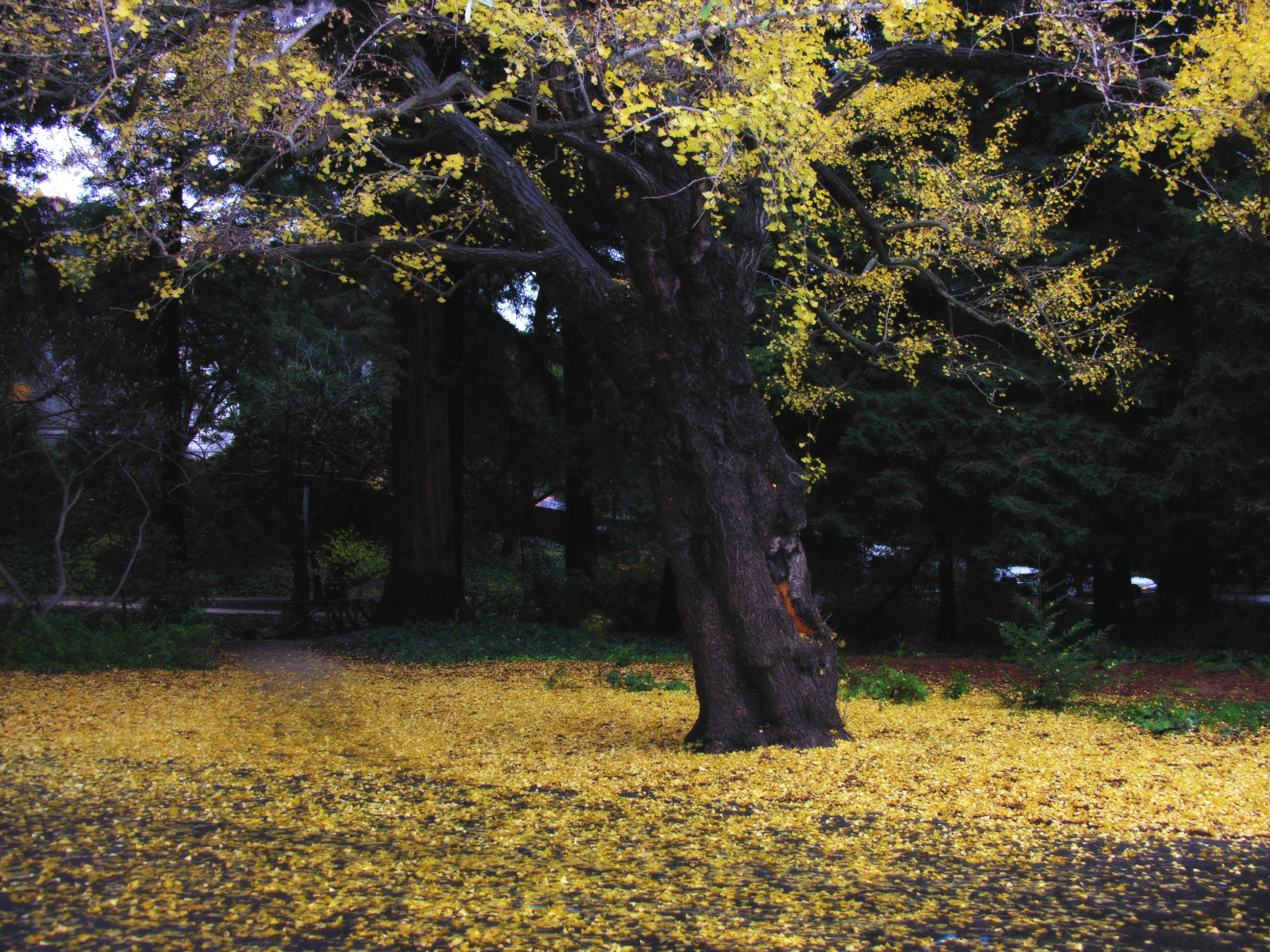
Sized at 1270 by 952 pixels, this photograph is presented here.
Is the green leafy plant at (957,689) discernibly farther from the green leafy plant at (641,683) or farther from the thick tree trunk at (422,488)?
the thick tree trunk at (422,488)

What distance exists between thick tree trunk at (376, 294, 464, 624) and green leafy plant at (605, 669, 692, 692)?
519 centimetres

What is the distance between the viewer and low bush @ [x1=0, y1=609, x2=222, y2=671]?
8781mm

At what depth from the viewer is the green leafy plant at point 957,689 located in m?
7.61

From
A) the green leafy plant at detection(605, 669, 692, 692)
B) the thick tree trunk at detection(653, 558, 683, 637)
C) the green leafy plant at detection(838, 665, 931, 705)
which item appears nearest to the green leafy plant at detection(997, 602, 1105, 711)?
the green leafy plant at detection(838, 665, 931, 705)

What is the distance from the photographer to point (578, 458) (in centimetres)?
1313

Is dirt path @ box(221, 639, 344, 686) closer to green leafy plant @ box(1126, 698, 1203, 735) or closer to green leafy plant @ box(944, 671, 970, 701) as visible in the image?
green leafy plant @ box(944, 671, 970, 701)

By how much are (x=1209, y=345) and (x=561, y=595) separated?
9.50 metres

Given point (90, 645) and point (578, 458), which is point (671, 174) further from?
point (90, 645)

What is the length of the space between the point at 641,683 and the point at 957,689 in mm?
2799

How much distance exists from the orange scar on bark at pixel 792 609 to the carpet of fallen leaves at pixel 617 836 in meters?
0.79

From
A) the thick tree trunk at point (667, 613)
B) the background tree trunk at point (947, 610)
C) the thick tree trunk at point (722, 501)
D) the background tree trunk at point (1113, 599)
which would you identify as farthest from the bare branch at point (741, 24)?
the background tree trunk at point (1113, 599)

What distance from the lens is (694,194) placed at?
571cm

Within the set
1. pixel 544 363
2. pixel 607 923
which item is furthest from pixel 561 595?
pixel 607 923

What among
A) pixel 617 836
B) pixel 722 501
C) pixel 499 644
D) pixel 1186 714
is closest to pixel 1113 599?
pixel 1186 714
